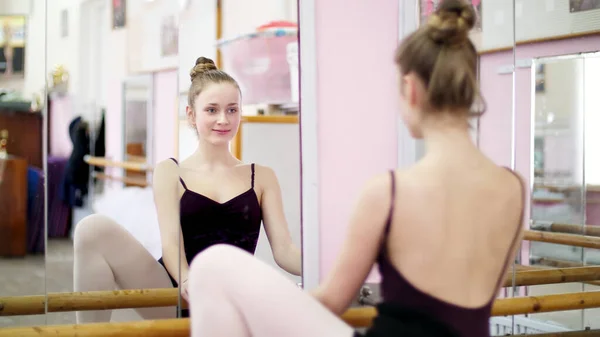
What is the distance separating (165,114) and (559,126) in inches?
64.4

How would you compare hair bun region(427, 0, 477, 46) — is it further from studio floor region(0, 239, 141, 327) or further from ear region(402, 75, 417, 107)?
studio floor region(0, 239, 141, 327)

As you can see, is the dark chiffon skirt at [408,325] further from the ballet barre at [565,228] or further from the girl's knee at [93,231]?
the ballet barre at [565,228]

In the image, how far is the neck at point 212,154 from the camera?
1670mm

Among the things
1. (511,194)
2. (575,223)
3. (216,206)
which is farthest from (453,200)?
(575,223)

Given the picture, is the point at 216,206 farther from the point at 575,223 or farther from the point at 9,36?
the point at 575,223

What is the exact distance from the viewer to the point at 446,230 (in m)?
1.11

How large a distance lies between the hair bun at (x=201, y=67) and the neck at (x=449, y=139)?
748mm

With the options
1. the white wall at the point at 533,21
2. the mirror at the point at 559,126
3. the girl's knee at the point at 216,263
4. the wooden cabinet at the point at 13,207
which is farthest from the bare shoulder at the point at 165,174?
the mirror at the point at 559,126

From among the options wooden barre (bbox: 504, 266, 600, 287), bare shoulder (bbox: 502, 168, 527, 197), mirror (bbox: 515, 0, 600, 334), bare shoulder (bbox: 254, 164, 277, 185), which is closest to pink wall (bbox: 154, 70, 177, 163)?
bare shoulder (bbox: 254, 164, 277, 185)

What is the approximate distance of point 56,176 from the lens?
1.71 m

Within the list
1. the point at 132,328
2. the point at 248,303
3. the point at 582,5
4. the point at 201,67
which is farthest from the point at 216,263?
the point at 582,5

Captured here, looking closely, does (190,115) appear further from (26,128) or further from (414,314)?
(414,314)

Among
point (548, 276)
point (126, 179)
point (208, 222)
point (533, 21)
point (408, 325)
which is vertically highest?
point (533, 21)

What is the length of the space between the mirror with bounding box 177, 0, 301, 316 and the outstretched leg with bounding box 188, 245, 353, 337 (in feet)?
1.52
